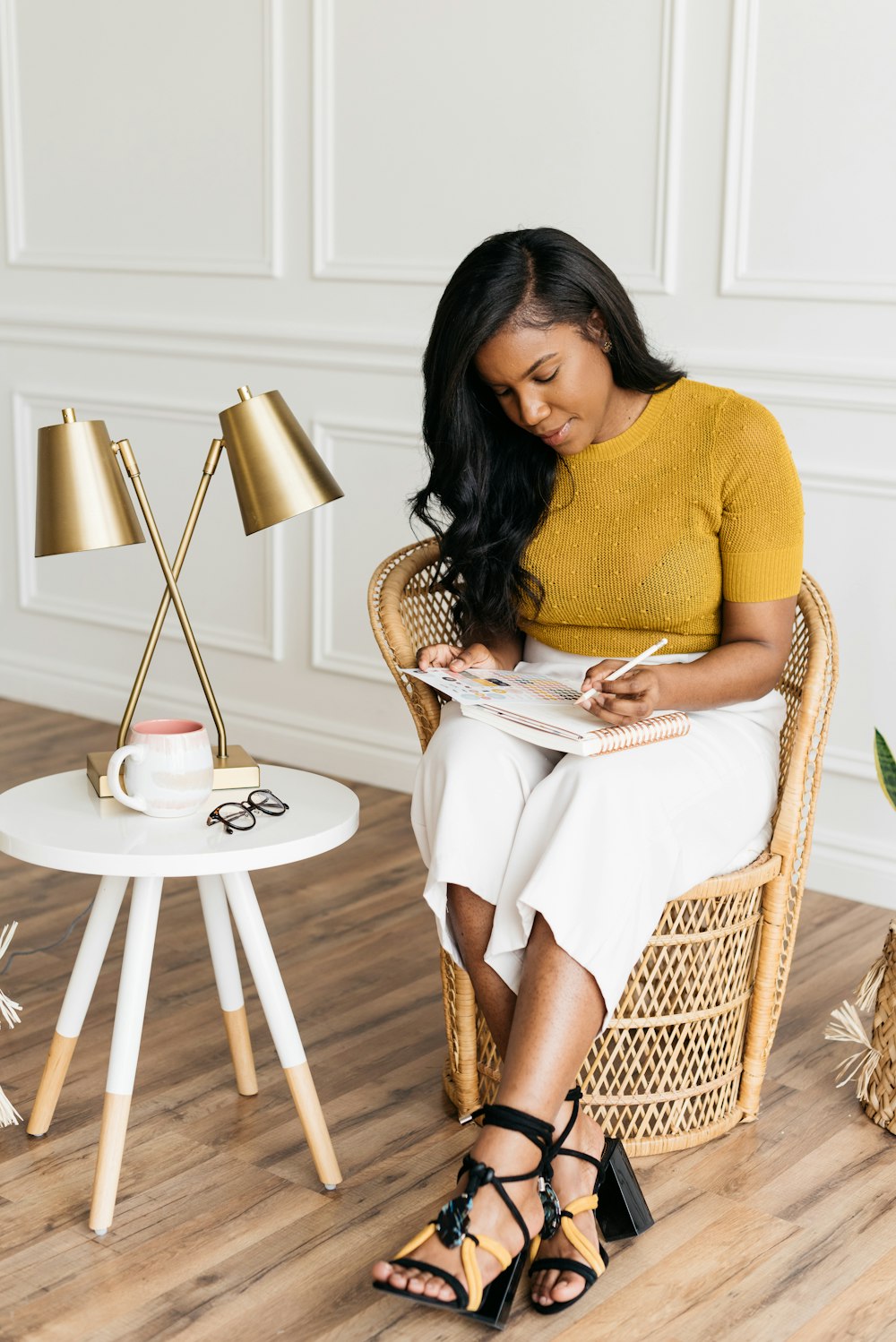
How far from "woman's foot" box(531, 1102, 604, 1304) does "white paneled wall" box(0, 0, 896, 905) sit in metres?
1.21

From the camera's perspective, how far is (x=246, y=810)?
1.69 meters

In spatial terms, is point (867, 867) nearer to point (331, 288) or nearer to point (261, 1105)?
point (261, 1105)

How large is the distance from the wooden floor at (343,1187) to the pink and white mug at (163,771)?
1.52 ft

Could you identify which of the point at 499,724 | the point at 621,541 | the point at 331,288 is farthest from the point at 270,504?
the point at 331,288

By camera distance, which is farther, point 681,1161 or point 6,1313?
point 681,1161

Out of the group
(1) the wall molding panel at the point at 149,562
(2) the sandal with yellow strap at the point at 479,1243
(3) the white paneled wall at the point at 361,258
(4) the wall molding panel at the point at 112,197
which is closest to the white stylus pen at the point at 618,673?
(2) the sandal with yellow strap at the point at 479,1243

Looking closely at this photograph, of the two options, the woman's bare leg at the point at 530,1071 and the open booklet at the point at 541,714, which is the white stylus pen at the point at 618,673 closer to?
the open booklet at the point at 541,714

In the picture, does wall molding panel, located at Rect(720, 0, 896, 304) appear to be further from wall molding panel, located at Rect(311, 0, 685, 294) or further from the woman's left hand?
the woman's left hand

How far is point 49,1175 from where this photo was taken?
1.75 metres

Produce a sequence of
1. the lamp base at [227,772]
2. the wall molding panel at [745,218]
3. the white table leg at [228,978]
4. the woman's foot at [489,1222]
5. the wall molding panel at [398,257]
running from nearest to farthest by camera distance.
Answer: the woman's foot at [489,1222]
the lamp base at [227,772]
the white table leg at [228,978]
the wall molding panel at [745,218]
the wall molding panel at [398,257]

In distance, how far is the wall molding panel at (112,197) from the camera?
3.23 m

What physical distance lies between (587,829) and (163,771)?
467 millimetres

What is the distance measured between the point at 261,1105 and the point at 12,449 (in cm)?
251

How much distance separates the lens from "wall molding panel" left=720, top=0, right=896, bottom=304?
254 centimetres
